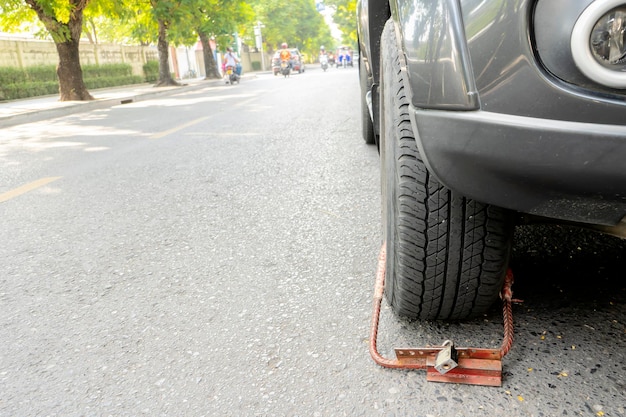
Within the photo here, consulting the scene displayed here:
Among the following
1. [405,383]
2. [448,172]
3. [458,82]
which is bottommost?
[405,383]

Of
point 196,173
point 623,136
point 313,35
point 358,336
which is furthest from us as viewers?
point 313,35

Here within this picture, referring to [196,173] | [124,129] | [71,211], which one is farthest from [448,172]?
[124,129]

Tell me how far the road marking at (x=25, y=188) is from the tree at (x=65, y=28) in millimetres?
9620

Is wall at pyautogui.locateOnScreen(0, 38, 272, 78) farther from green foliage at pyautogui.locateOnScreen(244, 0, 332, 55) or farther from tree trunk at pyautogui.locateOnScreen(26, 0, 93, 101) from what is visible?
green foliage at pyautogui.locateOnScreen(244, 0, 332, 55)

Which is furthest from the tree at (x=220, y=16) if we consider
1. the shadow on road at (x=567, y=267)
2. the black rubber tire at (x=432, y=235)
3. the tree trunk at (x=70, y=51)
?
the black rubber tire at (x=432, y=235)

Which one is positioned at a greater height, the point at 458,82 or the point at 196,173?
the point at 458,82

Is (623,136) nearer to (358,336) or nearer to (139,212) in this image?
(358,336)

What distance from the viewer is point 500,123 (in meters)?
1.04

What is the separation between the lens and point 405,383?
134 centimetres

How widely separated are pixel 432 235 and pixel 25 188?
349cm

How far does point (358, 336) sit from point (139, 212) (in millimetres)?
1897

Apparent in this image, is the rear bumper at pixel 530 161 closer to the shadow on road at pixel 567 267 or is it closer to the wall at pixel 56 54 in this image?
the shadow on road at pixel 567 267

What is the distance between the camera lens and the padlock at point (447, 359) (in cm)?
131

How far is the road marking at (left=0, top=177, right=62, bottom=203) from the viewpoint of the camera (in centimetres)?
364
